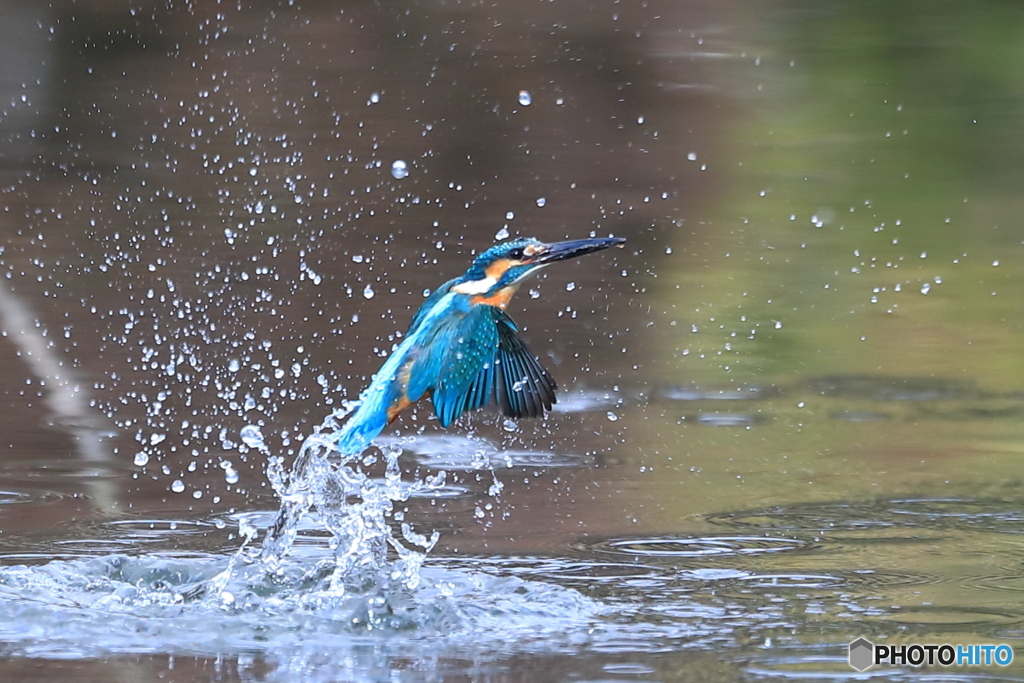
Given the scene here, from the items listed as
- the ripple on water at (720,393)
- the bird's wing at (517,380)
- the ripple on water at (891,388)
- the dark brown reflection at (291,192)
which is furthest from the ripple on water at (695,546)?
the ripple on water at (891,388)

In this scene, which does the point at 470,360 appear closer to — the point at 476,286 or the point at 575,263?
the point at 476,286

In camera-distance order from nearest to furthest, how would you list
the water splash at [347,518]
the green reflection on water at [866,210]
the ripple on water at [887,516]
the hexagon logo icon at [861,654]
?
the hexagon logo icon at [861,654]
the water splash at [347,518]
the ripple on water at [887,516]
the green reflection on water at [866,210]

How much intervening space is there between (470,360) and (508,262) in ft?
0.75

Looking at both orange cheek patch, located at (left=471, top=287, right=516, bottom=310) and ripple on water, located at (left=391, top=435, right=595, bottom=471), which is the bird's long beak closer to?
orange cheek patch, located at (left=471, top=287, right=516, bottom=310)

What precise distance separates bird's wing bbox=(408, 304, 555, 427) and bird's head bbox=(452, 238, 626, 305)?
0.18 ft

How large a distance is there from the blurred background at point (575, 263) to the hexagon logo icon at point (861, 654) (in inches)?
1.0

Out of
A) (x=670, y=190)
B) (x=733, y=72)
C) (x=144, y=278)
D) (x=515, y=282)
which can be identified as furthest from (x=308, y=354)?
(x=733, y=72)

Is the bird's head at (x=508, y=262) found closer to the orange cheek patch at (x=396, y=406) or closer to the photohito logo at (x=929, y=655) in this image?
the orange cheek patch at (x=396, y=406)

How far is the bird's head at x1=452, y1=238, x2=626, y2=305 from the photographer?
3023 mm

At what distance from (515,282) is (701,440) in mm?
945

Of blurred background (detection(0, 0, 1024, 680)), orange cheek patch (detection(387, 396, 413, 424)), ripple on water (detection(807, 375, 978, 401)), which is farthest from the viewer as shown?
ripple on water (detection(807, 375, 978, 401))

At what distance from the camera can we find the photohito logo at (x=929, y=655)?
2.39m

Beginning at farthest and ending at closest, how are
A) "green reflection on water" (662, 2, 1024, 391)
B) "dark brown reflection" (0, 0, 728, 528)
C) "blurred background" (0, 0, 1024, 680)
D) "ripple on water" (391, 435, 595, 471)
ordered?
"green reflection on water" (662, 2, 1024, 391), "dark brown reflection" (0, 0, 728, 528), "ripple on water" (391, 435, 595, 471), "blurred background" (0, 0, 1024, 680)

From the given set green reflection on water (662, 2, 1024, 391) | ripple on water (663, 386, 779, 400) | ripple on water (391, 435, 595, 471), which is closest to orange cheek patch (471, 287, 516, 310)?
ripple on water (391, 435, 595, 471)
